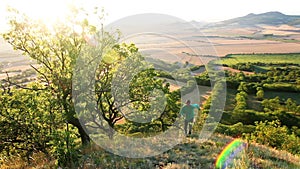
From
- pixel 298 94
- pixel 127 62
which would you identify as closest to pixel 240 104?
pixel 298 94

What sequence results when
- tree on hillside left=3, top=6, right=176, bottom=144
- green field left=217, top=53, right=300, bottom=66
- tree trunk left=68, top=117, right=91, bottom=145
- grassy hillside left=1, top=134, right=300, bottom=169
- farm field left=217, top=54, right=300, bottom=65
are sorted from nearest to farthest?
grassy hillside left=1, top=134, right=300, bottom=169 → tree on hillside left=3, top=6, right=176, bottom=144 → tree trunk left=68, top=117, right=91, bottom=145 → farm field left=217, top=54, right=300, bottom=65 → green field left=217, top=53, right=300, bottom=66

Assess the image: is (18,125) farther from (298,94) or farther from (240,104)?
(298,94)

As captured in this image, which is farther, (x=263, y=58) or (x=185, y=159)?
(x=263, y=58)

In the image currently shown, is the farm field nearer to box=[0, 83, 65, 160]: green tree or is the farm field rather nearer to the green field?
the green field

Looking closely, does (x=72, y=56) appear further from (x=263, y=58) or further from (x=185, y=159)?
(x=263, y=58)

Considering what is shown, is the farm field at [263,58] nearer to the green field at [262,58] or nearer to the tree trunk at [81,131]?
the green field at [262,58]

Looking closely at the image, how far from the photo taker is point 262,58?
170 m

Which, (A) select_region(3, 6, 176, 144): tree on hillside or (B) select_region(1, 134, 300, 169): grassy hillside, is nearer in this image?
(B) select_region(1, 134, 300, 169): grassy hillside

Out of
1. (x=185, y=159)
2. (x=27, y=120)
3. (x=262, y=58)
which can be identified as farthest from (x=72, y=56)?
(x=262, y=58)

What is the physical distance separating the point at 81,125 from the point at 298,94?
8204 cm

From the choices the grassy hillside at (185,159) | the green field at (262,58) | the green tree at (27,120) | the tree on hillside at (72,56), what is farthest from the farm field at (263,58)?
the grassy hillside at (185,159)

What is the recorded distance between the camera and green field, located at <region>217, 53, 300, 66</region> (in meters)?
159

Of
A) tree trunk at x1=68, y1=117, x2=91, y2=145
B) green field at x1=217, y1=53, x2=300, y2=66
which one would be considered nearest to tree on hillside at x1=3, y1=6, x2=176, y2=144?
tree trunk at x1=68, y1=117, x2=91, y2=145

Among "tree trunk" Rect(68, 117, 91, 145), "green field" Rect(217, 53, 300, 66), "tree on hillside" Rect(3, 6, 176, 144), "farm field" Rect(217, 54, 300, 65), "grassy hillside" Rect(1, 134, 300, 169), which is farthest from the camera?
"green field" Rect(217, 53, 300, 66)
